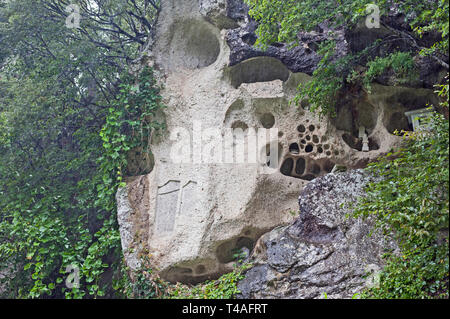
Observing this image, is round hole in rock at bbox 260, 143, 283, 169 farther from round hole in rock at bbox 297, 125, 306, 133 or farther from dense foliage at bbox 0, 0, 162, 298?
dense foliage at bbox 0, 0, 162, 298

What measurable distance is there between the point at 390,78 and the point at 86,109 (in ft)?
20.7

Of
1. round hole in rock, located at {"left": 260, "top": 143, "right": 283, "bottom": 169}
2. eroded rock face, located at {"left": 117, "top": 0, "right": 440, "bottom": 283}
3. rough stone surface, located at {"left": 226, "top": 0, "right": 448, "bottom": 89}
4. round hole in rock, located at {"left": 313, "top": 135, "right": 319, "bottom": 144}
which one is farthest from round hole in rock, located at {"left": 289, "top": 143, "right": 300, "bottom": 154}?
rough stone surface, located at {"left": 226, "top": 0, "right": 448, "bottom": 89}

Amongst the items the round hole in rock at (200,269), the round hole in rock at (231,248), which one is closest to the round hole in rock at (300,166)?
the round hole in rock at (231,248)

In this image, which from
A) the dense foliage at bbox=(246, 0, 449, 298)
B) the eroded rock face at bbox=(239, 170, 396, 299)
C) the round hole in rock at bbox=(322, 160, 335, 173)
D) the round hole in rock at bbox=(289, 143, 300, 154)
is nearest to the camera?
the dense foliage at bbox=(246, 0, 449, 298)

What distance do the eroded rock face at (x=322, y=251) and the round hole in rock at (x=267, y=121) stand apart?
2172 mm

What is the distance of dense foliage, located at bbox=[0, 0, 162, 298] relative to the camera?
8281 mm

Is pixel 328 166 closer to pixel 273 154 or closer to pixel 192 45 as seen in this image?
pixel 273 154

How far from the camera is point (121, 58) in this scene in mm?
10633

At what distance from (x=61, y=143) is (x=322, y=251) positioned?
6356 mm

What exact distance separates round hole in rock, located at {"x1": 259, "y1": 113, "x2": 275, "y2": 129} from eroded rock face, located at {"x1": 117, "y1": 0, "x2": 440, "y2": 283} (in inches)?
0.8

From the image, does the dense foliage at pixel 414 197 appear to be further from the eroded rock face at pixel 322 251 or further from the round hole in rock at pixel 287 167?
the round hole in rock at pixel 287 167

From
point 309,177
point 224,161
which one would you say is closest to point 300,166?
point 309,177

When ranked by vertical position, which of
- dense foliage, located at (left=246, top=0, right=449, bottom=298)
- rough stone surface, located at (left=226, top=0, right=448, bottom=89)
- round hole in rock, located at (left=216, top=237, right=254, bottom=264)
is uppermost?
rough stone surface, located at (left=226, top=0, right=448, bottom=89)
